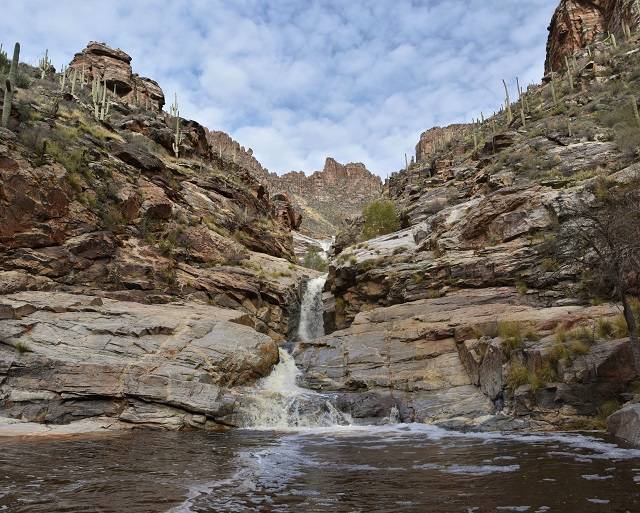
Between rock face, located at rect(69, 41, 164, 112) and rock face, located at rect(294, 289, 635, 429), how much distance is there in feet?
160

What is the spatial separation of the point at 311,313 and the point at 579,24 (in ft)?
200

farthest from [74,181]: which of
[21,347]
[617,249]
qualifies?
[617,249]

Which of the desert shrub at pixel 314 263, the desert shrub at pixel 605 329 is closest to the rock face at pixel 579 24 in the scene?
the desert shrub at pixel 314 263

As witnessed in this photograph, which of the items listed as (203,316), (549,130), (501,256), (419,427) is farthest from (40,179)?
(549,130)

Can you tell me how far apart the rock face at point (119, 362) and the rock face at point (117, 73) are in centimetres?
4488

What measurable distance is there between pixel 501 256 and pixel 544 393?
994 cm

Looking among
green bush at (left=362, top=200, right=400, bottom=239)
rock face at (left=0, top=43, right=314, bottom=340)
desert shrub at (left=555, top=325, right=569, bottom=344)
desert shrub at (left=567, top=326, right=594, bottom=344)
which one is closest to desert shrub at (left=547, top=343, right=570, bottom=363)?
desert shrub at (left=555, top=325, right=569, bottom=344)

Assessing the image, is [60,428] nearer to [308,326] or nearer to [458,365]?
[458,365]

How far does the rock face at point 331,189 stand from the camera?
133 meters

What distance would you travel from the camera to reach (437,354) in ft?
63.9

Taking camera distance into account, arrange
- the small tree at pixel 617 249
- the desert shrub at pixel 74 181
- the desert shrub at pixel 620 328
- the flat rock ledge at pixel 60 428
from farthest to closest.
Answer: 1. the desert shrub at pixel 74 181
2. the desert shrub at pixel 620 328
3. the small tree at pixel 617 249
4. the flat rock ledge at pixel 60 428

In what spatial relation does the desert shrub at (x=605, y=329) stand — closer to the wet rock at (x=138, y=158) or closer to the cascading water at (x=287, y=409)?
the cascading water at (x=287, y=409)

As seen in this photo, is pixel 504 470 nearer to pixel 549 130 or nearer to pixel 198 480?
pixel 198 480

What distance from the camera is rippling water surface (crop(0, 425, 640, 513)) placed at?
657 centimetres
